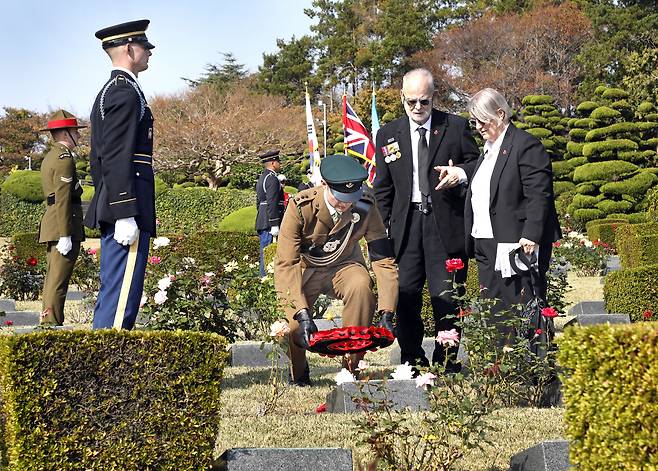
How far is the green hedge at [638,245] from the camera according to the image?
576 inches

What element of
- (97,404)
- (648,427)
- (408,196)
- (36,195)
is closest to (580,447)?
(648,427)

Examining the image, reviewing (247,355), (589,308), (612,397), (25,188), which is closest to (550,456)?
(612,397)

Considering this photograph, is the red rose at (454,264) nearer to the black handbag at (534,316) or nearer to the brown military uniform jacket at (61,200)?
the black handbag at (534,316)

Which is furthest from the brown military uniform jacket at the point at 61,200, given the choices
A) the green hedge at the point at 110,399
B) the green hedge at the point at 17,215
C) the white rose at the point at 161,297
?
the green hedge at the point at 17,215

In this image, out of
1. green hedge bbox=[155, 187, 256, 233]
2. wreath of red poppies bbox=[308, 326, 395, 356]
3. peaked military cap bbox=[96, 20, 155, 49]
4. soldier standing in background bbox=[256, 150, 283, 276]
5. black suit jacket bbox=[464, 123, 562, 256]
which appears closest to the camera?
wreath of red poppies bbox=[308, 326, 395, 356]

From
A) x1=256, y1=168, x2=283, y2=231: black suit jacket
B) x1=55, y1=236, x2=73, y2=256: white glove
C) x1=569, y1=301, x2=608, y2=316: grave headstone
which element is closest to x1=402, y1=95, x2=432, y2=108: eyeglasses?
x1=55, y1=236, x2=73, y2=256: white glove

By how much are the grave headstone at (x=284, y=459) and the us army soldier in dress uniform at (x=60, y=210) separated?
16.0ft

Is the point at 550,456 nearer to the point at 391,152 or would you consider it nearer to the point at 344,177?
the point at 344,177

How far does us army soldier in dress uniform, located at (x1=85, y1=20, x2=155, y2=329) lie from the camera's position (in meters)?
5.56

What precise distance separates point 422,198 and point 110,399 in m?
3.22

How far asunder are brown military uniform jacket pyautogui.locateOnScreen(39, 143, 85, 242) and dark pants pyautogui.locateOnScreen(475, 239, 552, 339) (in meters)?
3.86

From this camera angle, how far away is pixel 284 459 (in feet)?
14.0

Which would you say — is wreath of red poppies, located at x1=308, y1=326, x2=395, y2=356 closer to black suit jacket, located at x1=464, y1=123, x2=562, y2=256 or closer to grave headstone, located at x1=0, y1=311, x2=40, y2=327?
black suit jacket, located at x1=464, y1=123, x2=562, y2=256

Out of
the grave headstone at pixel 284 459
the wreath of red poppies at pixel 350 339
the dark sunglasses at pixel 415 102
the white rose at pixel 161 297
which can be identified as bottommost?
the grave headstone at pixel 284 459
